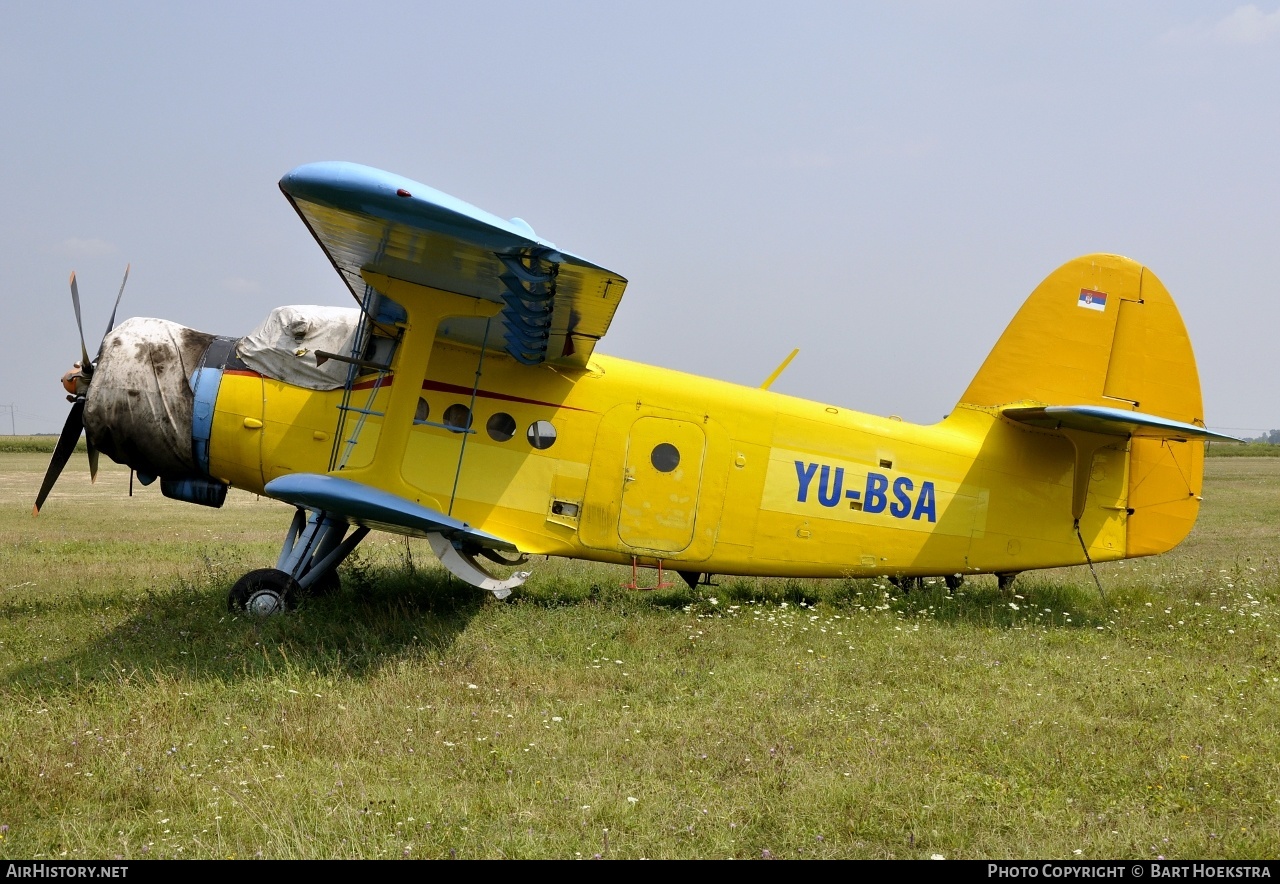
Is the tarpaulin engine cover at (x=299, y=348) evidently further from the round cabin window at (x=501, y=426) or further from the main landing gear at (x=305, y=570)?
the round cabin window at (x=501, y=426)

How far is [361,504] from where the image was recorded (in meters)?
6.36

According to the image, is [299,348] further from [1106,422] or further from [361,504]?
[1106,422]

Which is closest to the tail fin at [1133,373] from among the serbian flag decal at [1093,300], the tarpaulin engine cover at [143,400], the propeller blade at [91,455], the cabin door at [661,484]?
the serbian flag decal at [1093,300]

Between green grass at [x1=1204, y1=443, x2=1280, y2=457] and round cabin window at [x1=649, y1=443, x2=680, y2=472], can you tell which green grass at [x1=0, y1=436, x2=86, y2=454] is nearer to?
round cabin window at [x1=649, y1=443, x2=680, y2=472]

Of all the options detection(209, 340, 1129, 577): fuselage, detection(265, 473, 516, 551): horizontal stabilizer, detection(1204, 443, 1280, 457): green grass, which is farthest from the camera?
detection(1204, 443, 1280, 457): green grass

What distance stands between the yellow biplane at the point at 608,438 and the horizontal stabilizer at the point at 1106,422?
1.2 inches

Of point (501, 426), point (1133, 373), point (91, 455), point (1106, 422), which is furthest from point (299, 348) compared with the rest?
point (1133, 373)

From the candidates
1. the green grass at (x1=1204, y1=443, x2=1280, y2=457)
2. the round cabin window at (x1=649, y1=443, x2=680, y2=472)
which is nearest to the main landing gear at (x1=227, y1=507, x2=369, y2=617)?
the round cabin window at (x1=649, y1=443, x2=680, y2=472)

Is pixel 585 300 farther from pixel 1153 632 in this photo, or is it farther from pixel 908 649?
pixel 1153 632

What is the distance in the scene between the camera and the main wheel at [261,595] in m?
7.72

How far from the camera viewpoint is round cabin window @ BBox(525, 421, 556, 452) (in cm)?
822

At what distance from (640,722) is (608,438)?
3306 mm

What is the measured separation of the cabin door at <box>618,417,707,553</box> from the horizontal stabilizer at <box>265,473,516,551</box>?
1.65 m
